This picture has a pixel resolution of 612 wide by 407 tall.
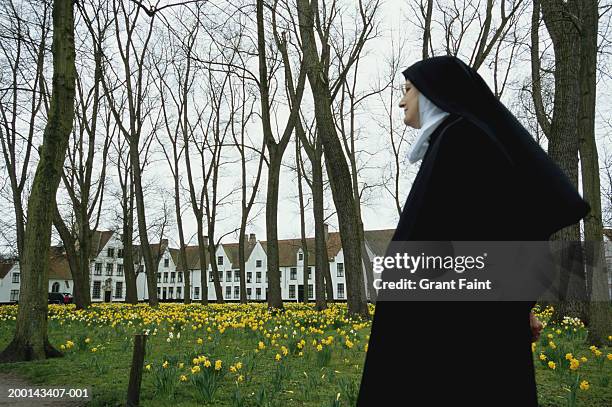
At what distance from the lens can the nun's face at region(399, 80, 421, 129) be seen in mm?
1950

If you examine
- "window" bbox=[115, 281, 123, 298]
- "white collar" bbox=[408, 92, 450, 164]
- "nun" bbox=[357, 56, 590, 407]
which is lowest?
"window" bbox=[115, 281, 123, 298]

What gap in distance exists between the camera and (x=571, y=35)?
758 centimetres

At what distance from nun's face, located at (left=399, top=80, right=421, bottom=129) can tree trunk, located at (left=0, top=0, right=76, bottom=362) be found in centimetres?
559

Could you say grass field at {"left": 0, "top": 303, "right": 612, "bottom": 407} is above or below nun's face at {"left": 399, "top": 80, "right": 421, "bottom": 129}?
below

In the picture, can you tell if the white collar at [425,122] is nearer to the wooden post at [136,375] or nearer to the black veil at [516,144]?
the black veil at [516,144]

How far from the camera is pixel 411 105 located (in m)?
1.96

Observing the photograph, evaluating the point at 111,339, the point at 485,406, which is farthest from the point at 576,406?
the point at 111,339

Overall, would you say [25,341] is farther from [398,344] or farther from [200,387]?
[398,344]

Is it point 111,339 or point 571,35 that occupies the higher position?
point 571,35

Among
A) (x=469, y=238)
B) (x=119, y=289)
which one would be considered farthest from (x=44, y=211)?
(x=119, y=289)

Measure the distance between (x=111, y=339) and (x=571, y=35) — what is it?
27.8 feet

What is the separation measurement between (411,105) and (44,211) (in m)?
5.64

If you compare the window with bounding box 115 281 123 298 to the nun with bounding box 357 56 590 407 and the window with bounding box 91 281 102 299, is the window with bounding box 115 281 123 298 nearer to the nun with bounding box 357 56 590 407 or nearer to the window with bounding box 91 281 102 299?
the window with bounding box 91 281 102 299

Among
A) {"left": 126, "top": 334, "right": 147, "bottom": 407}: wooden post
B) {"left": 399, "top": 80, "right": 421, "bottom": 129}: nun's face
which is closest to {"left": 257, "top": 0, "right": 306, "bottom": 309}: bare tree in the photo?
{"left": 126, "top": 334, "right": 147, "bottom": 407}: wooden post
